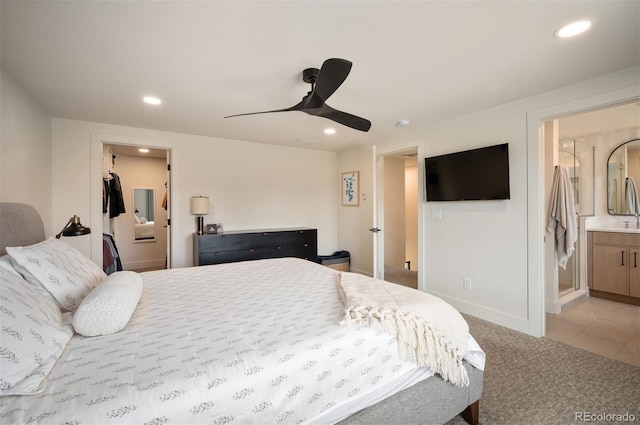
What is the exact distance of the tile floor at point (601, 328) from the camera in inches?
94.4

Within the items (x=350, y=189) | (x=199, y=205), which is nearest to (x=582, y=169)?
(x=350, y=189)

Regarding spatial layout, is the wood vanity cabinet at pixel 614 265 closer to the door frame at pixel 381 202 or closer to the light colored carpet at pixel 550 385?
the light colored carpet at pixel 550 385

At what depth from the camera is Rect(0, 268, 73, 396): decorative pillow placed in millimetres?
862

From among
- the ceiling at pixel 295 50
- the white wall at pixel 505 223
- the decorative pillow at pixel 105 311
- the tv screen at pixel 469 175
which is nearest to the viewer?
the decorative pillow at pixel 105 311

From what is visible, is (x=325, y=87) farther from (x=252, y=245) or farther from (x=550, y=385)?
(x=252, y=245)

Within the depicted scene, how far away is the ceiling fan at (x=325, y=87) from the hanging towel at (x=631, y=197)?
13.0 ft

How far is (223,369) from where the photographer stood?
101 cm

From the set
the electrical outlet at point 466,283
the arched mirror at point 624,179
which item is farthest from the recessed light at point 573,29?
the arched mirror at point 624,179

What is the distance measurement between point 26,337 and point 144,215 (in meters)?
5.56

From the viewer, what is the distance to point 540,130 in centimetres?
264

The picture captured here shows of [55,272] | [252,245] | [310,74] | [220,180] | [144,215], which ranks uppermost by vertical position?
[310,74]

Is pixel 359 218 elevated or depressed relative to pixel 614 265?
elevated

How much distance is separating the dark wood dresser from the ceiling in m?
1.72

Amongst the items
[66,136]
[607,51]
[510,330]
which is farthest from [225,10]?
[510,330]
